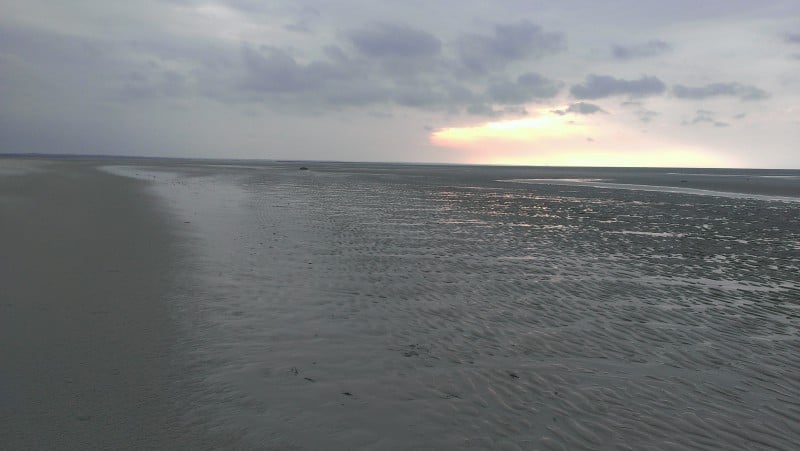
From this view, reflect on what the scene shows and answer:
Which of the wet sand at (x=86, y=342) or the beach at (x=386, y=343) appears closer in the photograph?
the wet sand at (x=86, y=342)

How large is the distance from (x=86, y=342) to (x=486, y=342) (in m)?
7.05

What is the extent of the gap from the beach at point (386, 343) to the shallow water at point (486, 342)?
5 centimetres

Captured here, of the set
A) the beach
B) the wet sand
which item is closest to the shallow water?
the beach

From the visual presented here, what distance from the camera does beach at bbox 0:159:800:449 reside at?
6004 mm

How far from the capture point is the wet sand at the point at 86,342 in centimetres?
555

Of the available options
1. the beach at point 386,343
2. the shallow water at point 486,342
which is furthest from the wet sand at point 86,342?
the shallow water at point 486,342

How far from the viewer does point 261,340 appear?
28.6ft

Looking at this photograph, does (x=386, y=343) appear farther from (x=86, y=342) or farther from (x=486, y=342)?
(x=86, y=342)

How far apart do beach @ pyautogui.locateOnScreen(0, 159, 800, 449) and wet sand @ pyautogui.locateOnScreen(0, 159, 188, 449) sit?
4 cm

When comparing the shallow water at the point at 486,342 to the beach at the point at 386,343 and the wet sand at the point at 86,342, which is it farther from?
the wet sand at the point at 86,342

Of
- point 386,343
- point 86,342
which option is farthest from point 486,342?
point 86,342

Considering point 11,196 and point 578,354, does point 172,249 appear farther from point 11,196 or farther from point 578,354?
point 11,196

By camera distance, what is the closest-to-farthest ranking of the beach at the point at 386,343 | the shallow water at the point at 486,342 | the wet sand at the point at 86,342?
1. the wet sand at the point at 86,342
2. the beach at the point at 386,343
3. the shallow water at the point at 486,342

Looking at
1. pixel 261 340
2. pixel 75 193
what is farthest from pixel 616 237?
pixel 75 193
